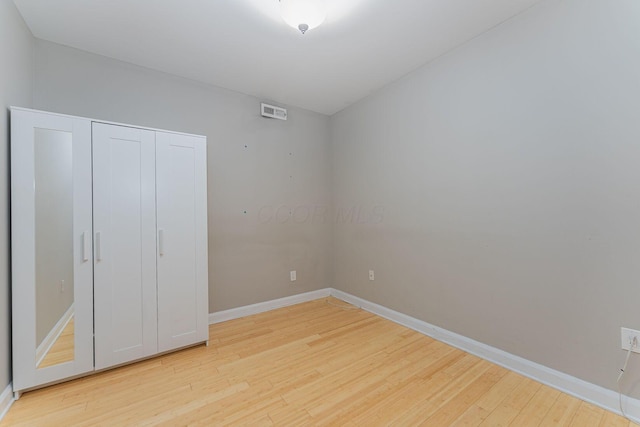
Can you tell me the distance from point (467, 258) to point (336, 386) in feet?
4.76

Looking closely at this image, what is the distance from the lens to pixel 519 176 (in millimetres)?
1894

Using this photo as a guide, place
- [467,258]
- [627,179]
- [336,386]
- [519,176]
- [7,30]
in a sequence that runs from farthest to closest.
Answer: [467,258]
[519,176]
[336,386]
[7,30]
[627,179]

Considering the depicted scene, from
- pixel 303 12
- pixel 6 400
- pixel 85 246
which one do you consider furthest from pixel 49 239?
pixel 303 12

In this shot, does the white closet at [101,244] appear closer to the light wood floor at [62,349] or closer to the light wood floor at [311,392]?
the light wood floor at [62,349]

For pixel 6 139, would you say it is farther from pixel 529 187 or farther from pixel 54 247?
pixel 529 187

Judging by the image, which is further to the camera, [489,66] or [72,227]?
[489,66]

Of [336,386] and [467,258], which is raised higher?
[467,258]

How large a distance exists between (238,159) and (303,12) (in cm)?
168

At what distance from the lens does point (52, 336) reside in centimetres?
178

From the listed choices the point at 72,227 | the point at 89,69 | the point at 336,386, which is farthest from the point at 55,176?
the point at 336,386

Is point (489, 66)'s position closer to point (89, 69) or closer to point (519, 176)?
point (519, 176)

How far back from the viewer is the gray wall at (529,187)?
4.98 ft

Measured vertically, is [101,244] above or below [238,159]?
below

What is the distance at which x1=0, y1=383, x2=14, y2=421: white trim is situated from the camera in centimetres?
151
